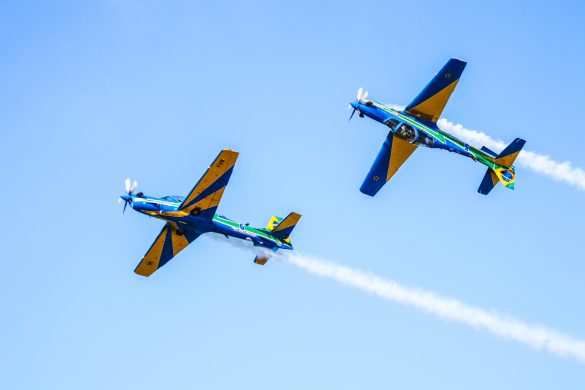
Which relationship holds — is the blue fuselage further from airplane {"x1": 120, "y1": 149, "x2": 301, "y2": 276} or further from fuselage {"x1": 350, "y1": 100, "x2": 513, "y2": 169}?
airplane {"x1": 120, "y1": 149, "x2": 301, "y2": 276}

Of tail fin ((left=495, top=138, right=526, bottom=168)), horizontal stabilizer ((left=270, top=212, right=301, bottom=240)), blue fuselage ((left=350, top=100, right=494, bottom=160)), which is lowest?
horizontal stabilizer ((left=270, top=212, right=301, bottom=240))

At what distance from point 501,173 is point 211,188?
13.9 metres

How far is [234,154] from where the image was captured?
183 feet

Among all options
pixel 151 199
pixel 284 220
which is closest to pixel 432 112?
pixel 284 220

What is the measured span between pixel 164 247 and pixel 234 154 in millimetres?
6951

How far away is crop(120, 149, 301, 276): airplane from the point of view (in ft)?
A: 185

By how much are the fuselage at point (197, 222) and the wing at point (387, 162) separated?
5369mm

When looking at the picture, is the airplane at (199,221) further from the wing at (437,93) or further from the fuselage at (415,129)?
the wing at (437,93)

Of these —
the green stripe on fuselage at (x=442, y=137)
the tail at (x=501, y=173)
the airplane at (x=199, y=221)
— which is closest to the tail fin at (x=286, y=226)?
the airplane at (x=199, y=221)

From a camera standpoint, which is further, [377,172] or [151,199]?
[377,172]

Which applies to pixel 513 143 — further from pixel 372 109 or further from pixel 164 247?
pixel 164 247

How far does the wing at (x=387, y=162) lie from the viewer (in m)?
60.6

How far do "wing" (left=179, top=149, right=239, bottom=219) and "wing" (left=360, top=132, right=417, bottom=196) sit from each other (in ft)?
28.4

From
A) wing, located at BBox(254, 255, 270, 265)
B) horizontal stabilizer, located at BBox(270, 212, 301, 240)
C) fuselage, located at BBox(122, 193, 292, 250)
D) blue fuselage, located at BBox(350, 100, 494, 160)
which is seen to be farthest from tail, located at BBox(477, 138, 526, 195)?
wing, located at BBox(254, 255, 270, 265)
